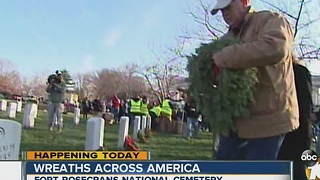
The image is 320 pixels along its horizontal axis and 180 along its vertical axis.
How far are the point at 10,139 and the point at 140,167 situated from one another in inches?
Result: 21.7

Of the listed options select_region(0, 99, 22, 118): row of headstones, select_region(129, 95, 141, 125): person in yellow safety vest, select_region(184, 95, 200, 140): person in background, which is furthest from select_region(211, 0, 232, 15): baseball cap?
select_region(0, 99, 22, 118): row of headstones

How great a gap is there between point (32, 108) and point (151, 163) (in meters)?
0.54

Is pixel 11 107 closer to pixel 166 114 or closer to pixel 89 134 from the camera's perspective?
pixel 89 134

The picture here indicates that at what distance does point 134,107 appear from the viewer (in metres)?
1.55

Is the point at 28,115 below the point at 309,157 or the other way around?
the other way around

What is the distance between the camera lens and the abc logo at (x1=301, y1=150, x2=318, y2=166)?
5.21ft

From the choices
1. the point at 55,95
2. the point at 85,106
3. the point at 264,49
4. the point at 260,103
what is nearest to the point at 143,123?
the point at 85,106

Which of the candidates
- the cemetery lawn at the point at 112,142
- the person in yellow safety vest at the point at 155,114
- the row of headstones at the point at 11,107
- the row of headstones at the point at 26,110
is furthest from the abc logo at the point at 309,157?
the row of headstones at the point at 11,107

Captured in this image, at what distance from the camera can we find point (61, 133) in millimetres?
1525

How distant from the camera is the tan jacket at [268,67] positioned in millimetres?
1234

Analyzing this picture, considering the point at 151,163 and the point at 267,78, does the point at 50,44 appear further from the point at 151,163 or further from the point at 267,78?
the point at 267,78

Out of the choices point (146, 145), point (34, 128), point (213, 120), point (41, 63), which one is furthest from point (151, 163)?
point (41, 63)

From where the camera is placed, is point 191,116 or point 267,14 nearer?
point 267,14

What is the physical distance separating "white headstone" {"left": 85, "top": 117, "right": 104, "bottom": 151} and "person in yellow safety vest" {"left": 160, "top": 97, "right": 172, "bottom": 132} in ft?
0.84
